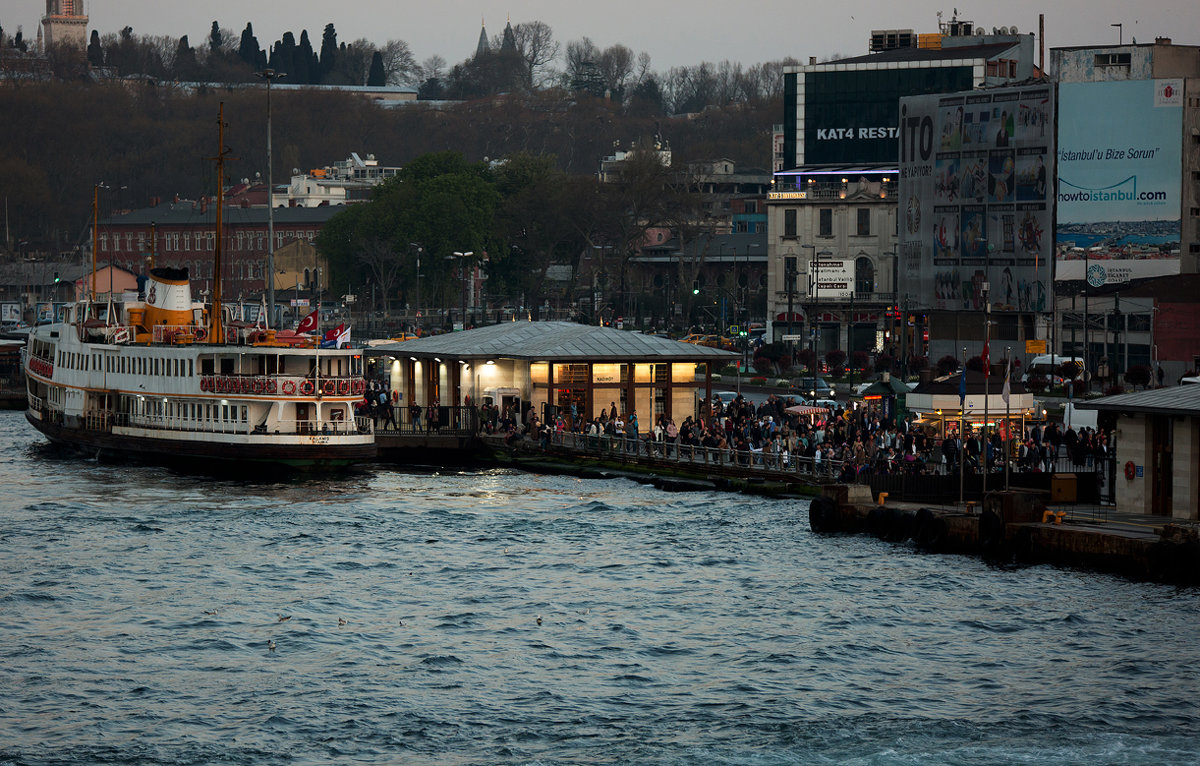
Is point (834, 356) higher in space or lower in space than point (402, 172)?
lower

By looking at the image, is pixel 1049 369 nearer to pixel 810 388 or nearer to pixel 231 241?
pixel 810 388

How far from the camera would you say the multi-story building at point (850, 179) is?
392 feet

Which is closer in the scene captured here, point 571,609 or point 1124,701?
point 1124,701

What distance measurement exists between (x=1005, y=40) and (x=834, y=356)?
5786 centimetres

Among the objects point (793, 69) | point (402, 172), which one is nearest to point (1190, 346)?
point (793, 69)

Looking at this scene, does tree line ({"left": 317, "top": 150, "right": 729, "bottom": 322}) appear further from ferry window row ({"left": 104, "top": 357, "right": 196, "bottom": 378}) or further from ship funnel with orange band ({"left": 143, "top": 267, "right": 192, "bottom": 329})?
ferry window row ({"left": 104, "top": 357, "right": 196, "bottom": 378})

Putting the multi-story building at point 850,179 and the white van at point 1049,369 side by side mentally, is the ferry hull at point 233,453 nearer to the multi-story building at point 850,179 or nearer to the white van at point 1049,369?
the white van at point 1049,369

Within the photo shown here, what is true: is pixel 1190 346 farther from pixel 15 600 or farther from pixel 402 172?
pixel 402 172

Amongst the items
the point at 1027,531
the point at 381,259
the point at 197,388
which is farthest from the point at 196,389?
the point at 381,259

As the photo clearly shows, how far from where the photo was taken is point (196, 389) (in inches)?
2515

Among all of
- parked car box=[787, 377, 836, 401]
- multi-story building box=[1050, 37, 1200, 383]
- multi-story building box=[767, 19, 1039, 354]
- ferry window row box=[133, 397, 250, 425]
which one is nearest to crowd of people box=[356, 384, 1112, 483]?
parked car box=[787, 377, 836, 401]

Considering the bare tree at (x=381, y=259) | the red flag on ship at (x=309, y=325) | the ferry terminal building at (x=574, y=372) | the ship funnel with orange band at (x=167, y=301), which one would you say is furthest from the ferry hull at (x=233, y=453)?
the bare tree at (x=381, y=259)

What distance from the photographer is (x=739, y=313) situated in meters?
152

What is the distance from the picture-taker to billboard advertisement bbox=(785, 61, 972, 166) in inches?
5256
